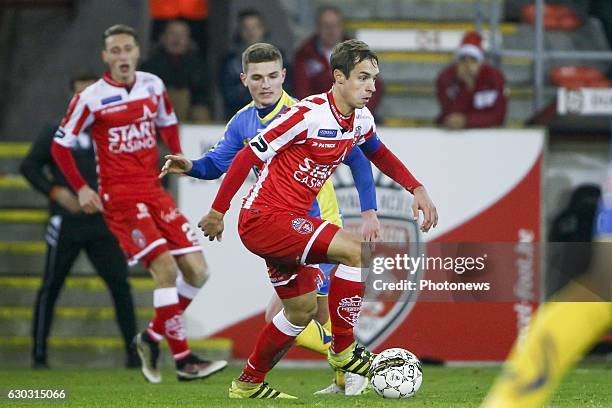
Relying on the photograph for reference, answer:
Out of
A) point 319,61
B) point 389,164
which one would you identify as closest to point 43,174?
point 319,61

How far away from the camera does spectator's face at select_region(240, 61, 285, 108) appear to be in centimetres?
827

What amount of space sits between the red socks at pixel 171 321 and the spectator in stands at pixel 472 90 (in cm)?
383

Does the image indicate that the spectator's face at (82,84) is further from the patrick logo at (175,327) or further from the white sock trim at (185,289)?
the patrick logo at (175,327)

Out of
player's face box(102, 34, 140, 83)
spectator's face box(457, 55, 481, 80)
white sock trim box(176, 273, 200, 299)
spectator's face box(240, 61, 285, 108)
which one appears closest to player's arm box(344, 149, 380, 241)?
spectator's face box(240, 61, 285, 108)

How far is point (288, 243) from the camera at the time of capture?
717 centimetres

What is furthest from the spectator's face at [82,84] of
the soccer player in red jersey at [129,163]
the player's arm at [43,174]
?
the soccer player in red jersey at [129,163]

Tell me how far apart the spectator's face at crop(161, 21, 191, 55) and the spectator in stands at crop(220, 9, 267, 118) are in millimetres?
428

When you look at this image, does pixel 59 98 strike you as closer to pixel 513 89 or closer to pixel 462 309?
pixel 513 89

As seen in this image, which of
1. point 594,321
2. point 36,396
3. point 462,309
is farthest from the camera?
point 462,309

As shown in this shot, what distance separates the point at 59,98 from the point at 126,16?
4.16 ft

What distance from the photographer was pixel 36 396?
8094mm

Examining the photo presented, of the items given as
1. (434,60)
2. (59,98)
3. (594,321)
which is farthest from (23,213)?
(594,321)

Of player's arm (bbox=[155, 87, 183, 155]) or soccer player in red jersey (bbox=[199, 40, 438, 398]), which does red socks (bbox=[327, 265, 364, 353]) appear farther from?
player's arm (bbox=[155, 87, 183, 155])

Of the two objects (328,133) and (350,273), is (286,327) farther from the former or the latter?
(328,133)
